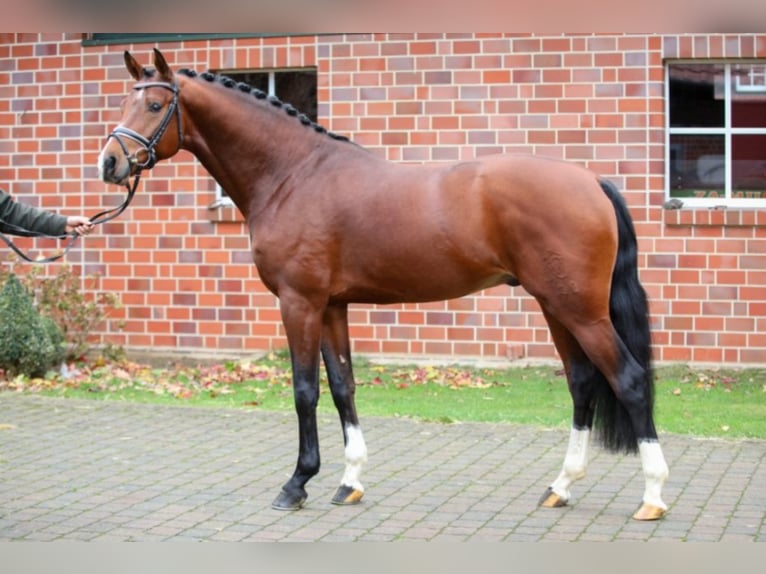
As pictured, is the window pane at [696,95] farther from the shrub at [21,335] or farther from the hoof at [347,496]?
→ the shrub at [21,335]

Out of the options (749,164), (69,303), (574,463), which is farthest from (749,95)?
(69,303)

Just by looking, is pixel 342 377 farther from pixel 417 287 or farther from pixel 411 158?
pixel 411 158

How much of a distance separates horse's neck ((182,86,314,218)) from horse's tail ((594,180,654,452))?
176cm

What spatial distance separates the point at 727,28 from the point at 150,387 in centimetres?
681

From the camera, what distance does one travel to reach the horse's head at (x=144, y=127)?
586 cm

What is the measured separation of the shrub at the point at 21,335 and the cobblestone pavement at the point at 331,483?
1408mm

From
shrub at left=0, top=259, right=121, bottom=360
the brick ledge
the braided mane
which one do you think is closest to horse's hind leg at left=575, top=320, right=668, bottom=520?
the braided mane

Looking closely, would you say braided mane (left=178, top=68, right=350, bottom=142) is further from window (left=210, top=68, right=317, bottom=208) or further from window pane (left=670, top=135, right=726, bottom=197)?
window pane (left=670, top=135, right=726, bottom=197)

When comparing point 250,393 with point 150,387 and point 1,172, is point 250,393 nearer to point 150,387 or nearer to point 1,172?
point 150,387

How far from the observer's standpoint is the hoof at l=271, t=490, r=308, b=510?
6000 millimetres

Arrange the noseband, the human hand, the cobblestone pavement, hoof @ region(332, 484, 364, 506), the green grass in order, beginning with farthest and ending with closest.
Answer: the green grass < hoof @ region(332, 484, 364, 506) < the noseband < the human hand < the cobblestone pavement

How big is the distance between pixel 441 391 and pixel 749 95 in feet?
13.2

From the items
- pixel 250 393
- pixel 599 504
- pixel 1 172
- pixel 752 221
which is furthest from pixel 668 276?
pixel 1 172

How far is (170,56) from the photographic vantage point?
11539mm
